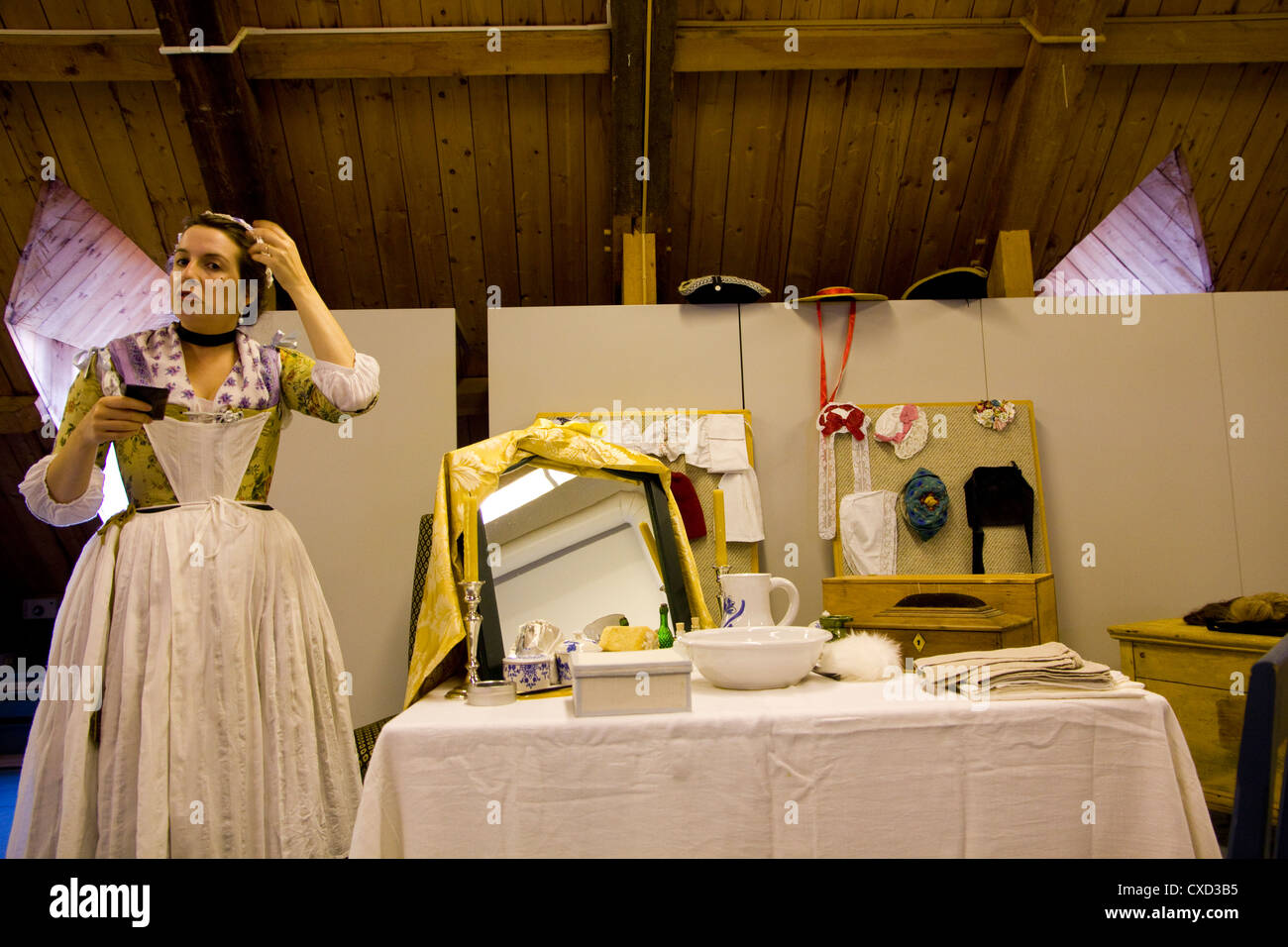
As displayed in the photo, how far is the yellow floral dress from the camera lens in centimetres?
135

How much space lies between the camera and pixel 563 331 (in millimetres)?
3941

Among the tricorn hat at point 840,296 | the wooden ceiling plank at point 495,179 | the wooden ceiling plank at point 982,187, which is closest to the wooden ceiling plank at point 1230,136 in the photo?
the wooden ceiling plank at point 982,187

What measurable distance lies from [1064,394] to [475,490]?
3.38 metres

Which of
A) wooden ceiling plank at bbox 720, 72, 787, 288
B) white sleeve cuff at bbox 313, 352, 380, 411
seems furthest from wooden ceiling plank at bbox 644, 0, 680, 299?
white sleeve cuff at bbox 313, 352, 380, 411

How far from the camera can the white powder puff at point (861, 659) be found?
142 cm

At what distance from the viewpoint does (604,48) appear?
158 inches

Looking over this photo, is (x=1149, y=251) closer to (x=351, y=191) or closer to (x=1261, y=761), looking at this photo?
(x=351, y=191)

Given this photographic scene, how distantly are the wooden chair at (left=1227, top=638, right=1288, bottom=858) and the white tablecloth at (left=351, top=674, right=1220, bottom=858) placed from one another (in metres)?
0.23

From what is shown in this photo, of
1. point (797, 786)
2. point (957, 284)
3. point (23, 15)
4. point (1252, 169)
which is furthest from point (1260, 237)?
point (23, 15)

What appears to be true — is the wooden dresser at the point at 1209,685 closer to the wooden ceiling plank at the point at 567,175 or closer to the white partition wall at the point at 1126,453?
the white partition wall at the point at 1126,453

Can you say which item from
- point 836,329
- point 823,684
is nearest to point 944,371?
point 836,329
